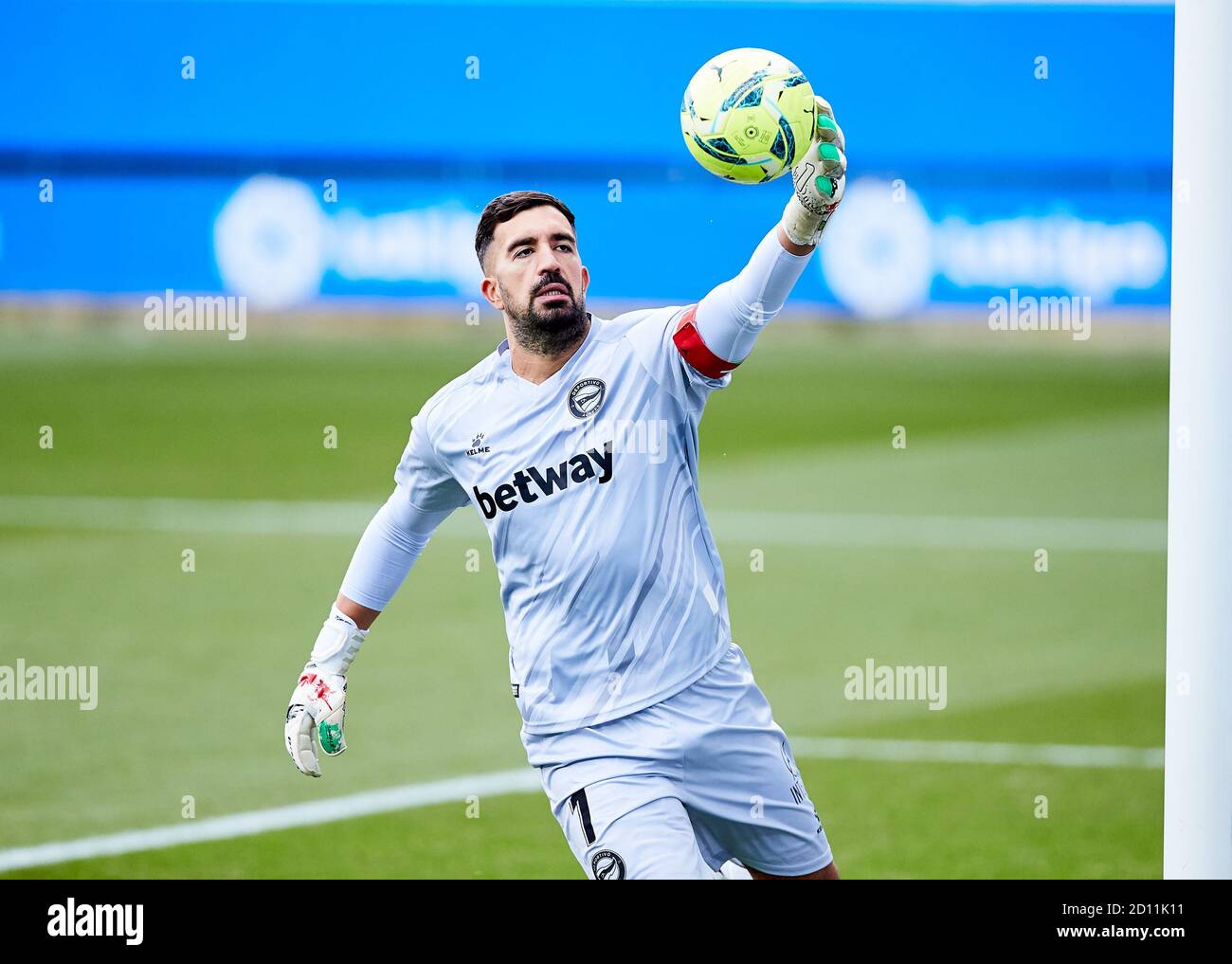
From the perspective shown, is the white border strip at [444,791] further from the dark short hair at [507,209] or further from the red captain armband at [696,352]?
the red captain armband at [696,352]

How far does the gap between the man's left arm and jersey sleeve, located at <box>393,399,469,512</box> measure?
94 centimetres

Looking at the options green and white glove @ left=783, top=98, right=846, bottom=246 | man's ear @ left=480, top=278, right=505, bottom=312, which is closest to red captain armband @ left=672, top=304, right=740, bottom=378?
green and white glove @ left=783, top=98, right=846, bottom=246

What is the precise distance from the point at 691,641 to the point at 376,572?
3.95 feet

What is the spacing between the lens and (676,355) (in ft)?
16.4

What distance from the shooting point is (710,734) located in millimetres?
4930

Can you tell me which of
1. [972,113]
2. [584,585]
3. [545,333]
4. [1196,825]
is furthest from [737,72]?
[972,113]

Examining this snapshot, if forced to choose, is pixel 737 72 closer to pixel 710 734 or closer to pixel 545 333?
pixel 545 333

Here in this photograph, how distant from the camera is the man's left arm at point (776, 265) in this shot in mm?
4613

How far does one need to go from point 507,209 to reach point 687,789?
186cm

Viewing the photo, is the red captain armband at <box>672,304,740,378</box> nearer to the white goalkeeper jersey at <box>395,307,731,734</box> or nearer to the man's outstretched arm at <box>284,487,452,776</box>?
the white goalkeeper jersey at <box>395,307,731,734</box>

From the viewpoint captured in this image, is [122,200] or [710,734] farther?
[122,200]

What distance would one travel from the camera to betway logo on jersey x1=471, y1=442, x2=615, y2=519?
497cm

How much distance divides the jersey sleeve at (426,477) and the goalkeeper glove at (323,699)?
0.48 metres

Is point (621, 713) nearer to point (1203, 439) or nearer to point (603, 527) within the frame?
point (603, 527)
